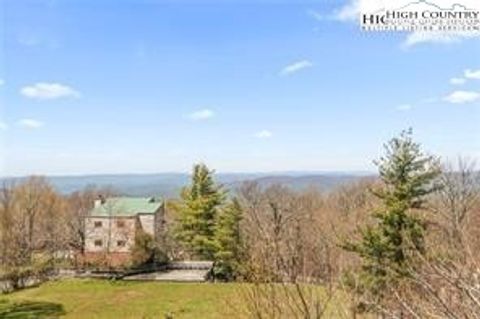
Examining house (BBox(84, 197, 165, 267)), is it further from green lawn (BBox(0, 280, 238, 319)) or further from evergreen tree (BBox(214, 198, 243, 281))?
evergreen tree (BBox(214, 198, 243, 281))

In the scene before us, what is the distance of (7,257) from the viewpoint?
12.3 metres

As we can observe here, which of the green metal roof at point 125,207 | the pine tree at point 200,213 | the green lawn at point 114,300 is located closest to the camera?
the green lawn at point 114,300

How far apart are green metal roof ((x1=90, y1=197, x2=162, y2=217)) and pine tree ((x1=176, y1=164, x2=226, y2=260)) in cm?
142

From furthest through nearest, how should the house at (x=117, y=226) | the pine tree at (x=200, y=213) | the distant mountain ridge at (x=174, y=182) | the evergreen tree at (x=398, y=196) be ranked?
the distant mountain ridge at (x=174, y=182) < the house at (x=117, y=226) < the pine tree at (x=200, y=213) < the evergreen tree at (x=398, y=196)

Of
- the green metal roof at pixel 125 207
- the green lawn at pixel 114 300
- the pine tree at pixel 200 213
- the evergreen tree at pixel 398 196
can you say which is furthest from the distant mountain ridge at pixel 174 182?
the evergreen tree at pixel 398 196

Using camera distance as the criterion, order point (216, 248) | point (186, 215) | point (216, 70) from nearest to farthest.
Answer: point (216, 70) < point (216, 248) < point (186, 215)

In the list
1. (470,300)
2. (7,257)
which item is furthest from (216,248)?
(470,300)

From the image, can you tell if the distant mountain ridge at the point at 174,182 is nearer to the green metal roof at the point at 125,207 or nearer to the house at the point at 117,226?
the green metal roof at the point at 125,207

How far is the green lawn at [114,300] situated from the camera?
9.52 meters

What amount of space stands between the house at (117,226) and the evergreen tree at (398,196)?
26.3 feet

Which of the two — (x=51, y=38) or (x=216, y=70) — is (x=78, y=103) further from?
(x=51, y=38)

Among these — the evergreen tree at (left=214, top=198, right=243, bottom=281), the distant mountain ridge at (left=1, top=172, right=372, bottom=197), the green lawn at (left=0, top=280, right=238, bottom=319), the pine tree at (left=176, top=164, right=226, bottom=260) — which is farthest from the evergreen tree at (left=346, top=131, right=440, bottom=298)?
the distant mountain ridge at (left=1, top=172, right=372, bottom=197)

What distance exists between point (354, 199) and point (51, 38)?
11649 mm

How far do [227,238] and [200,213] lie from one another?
1290mm
